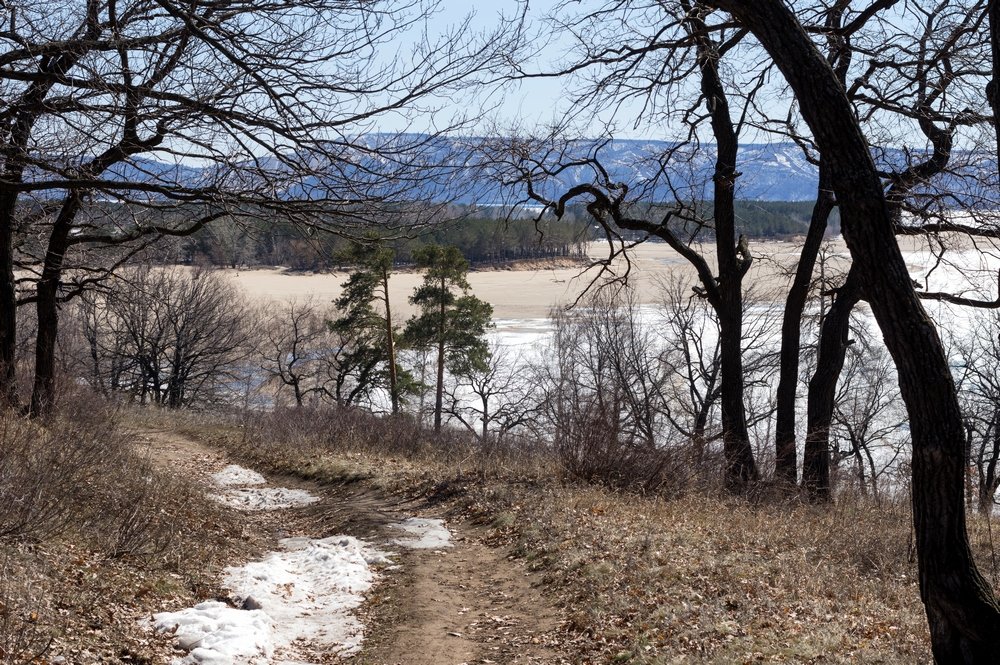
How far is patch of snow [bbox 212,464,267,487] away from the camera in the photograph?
46.3 ft

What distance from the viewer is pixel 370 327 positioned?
3966cm

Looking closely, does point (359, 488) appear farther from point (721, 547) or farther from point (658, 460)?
point (721, 547)

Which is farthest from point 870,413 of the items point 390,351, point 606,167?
point 606,167

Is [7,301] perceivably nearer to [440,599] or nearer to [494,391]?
[440,599]

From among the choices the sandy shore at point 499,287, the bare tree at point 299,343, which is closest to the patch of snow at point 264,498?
the bare tree at point 299,343

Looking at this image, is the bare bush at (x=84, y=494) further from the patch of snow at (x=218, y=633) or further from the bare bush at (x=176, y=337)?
the bare bush at (x=176, y=337)

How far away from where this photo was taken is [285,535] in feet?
33.9

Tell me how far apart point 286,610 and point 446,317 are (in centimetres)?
3268

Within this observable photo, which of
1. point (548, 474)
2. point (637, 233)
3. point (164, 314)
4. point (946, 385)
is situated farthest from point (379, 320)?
point (946, 385)

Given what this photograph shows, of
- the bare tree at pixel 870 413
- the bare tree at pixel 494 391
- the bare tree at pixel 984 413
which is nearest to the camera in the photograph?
the bare tree at pixel 984 413

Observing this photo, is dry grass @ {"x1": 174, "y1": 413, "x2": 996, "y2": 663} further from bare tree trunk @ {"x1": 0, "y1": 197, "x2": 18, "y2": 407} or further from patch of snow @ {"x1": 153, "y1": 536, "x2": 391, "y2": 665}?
bare tree trunk @ {"x1": 0, "y1": 197, "x2": 18, "y2": 407}

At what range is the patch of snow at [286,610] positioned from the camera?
6.02 metres

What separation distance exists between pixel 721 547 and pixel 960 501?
4.16 metres

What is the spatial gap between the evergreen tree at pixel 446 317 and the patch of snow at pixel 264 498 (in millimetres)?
25216
